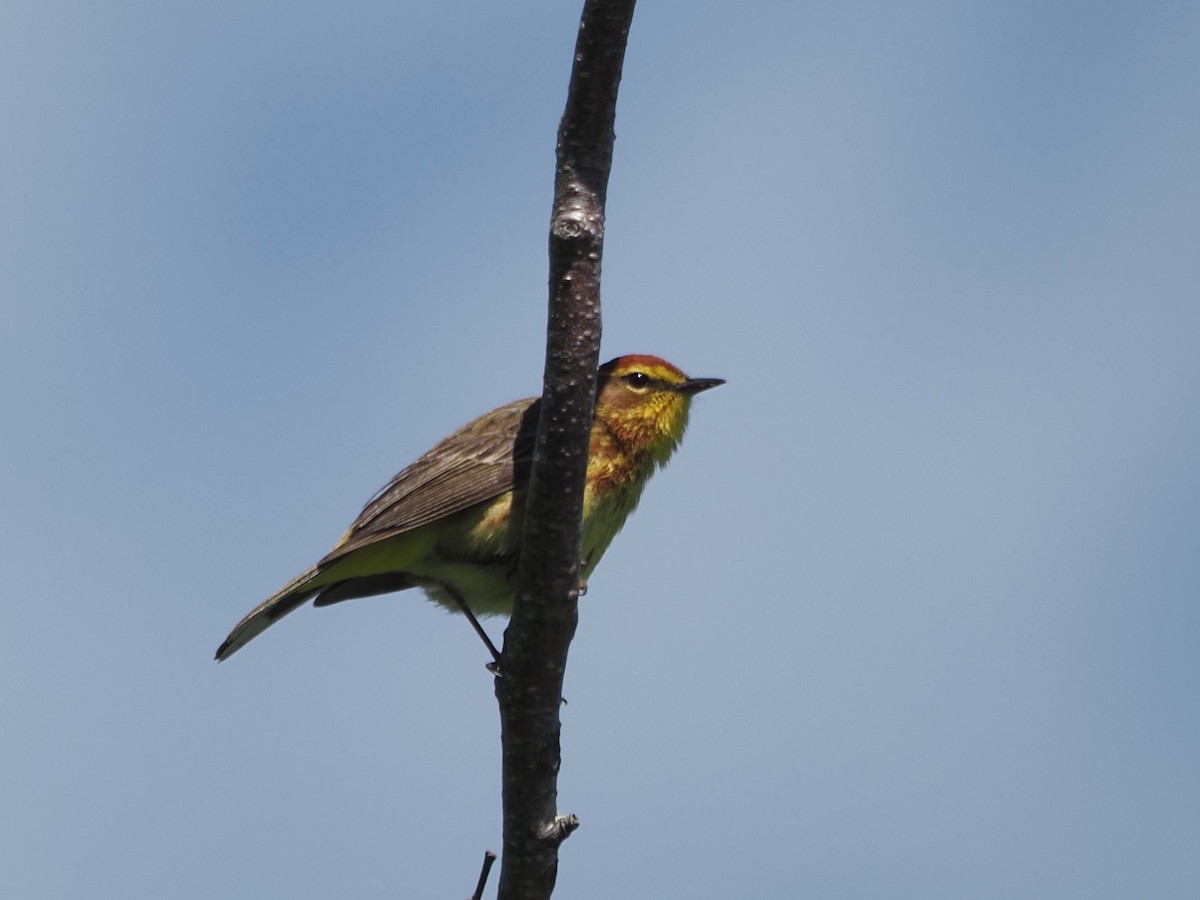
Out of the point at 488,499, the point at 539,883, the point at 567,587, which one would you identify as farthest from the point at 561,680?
the point at 488,499

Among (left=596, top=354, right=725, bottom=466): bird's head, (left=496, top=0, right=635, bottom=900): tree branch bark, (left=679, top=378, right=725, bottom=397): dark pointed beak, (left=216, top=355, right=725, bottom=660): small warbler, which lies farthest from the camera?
(left=679, top=378, right=725, bottom=397): dark pointed beak

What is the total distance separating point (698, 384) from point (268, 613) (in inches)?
120

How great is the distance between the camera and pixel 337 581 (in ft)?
29.6

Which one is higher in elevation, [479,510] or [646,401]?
[646,401]

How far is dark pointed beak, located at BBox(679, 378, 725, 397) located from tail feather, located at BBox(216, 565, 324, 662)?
2586 mm

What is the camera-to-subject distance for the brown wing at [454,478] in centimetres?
839

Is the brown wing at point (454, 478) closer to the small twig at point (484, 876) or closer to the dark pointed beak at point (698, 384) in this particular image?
the dark pointed beak at point (698, 384)

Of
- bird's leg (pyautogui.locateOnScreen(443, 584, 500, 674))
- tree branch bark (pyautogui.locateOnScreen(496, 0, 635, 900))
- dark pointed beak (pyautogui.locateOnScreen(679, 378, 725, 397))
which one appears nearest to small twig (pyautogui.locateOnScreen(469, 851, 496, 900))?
tree branch bark (pyautogui.locateOnScreen(496, 0, 635, 900))

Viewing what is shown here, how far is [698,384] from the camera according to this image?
9.38 m

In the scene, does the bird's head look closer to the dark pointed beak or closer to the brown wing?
the dark pointed beak

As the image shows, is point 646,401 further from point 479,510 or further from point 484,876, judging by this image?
point 484,876

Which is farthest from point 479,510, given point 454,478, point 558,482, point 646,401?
point 558,482

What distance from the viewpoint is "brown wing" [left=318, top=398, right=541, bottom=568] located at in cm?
839

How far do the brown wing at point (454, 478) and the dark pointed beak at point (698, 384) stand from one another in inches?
38.5
